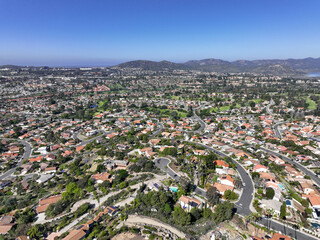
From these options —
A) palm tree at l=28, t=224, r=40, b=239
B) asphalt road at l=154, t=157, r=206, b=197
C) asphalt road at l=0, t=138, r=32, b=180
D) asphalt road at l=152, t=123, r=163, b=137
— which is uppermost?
palm tree at l=28, t=224, r=40, b=239

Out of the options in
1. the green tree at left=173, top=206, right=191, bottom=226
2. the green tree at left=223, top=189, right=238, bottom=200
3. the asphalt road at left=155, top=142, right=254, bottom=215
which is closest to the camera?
the green tree at left=173, top=206, right=191, bottom=226

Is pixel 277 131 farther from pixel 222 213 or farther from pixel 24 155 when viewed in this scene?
pixel 24 155

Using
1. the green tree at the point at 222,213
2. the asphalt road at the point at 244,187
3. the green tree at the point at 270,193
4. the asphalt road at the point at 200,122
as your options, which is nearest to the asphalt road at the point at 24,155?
the asphalt road at the point at 244,187

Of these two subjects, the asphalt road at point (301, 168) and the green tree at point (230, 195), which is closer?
the green tree at point (230, 195)

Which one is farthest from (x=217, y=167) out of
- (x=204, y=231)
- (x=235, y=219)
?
(x=204, y=231)

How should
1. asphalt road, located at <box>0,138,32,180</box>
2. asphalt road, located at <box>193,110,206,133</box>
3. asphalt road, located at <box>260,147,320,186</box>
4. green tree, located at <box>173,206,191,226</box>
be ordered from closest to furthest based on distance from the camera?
green tree, located at <box>173,206,191,226</box>
asphalt road, located at <box>260,147,320,186</box>
asphalt road, located at <box>0,138,32,180</box>
asphalt road, located at <box>193,110,206,133</box>

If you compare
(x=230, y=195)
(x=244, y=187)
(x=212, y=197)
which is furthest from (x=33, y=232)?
(x=244, y=187)

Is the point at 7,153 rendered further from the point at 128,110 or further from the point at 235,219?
the point at 235,219

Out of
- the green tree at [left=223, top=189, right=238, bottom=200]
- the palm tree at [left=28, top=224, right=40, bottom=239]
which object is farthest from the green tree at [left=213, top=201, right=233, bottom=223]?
the palm tree at [left=28, top=224, right=40, bottom=239]

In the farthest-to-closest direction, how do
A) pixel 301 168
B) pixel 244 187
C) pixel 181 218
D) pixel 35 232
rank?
1. pixel 301 168
2. pixel 244 187
3. pixel 181 218
4. pixel 35 232

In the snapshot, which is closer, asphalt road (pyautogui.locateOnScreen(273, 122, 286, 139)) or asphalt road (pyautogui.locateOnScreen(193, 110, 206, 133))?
asphalt road (pyautogui.locateOnScreen(273, 122, 286, 139))

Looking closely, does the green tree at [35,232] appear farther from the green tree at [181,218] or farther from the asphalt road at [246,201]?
the asphalt road at [246,201]

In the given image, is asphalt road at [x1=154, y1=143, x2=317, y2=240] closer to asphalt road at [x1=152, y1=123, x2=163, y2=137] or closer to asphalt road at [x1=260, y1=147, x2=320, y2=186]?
asphalt road at [x1=260, y1=147, x2=320, y2=186]
